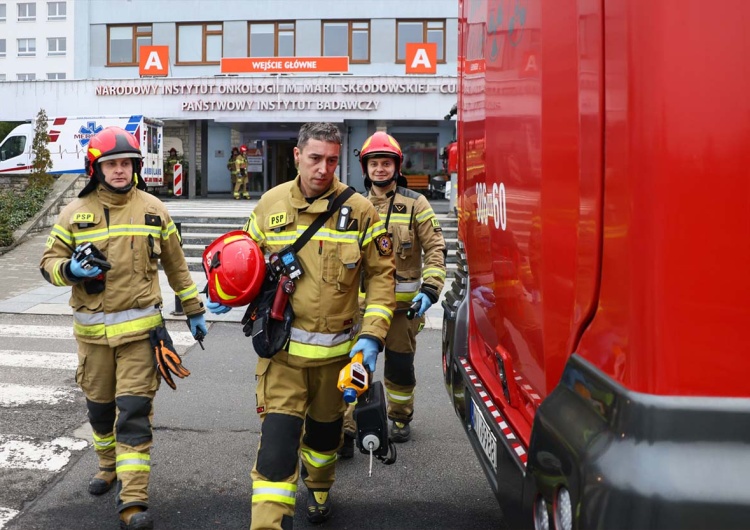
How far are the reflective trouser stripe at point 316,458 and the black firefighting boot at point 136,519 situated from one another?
2.58 ft

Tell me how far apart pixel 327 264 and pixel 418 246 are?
1.64 m

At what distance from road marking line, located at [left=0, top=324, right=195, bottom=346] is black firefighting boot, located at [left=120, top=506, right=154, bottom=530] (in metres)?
4.01

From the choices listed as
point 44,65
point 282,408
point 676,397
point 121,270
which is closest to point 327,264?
point 282,408

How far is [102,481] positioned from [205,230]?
37.2ft

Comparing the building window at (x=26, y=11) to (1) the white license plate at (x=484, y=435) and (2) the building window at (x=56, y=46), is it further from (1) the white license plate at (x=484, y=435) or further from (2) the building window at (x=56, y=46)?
(1) the white license plate at (x=484, y=435)

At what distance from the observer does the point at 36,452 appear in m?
4.51

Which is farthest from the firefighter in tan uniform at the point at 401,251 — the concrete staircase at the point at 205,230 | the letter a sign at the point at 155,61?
the letter a sign at the point at 155,61

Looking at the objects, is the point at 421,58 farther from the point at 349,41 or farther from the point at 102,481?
the point at 102,481

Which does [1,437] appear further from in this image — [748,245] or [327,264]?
[748,245]

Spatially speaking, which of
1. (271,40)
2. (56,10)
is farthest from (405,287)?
(56,10)

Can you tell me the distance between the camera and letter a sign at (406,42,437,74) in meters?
25.9

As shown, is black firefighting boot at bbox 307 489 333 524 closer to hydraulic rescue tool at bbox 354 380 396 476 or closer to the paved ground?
hydraulic rescue tool at bbox 354 380 396 476

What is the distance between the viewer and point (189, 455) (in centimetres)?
454

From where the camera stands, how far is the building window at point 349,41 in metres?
29.0
